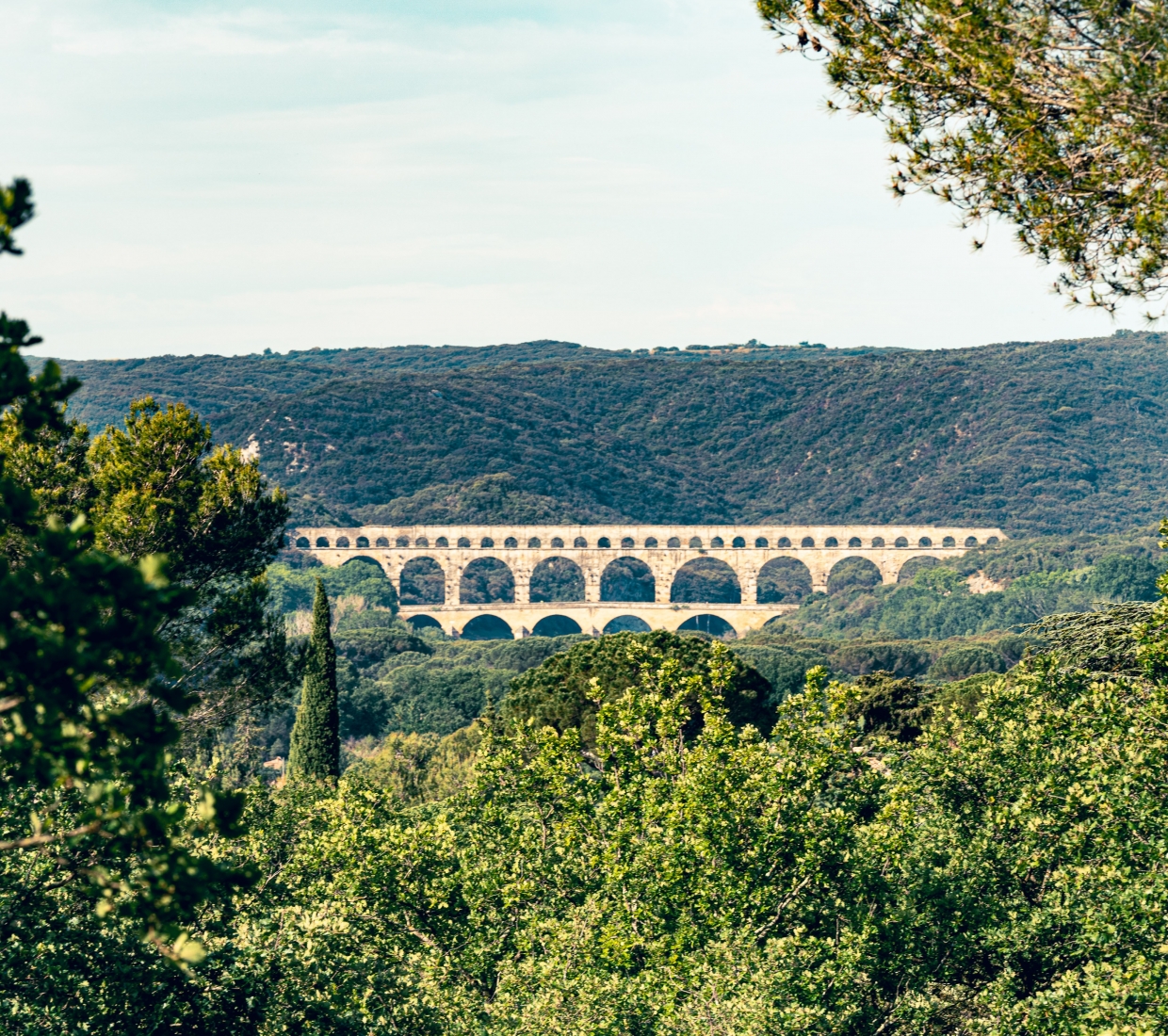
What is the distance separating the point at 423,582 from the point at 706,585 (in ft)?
88.3

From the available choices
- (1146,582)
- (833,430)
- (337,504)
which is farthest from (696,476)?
(1146,582)

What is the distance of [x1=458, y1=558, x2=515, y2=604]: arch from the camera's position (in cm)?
13388

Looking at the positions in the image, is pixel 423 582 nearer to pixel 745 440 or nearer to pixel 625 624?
pixel 625 624

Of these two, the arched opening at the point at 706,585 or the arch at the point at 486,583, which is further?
the arched opening at the point at 706,585

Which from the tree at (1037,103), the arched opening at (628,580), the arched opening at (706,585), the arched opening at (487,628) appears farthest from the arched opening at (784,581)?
the tree at (1037,103)

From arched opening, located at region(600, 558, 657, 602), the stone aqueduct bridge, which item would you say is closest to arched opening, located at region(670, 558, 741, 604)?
the stone aqueduct bridge

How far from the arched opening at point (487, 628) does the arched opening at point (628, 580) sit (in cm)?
1756

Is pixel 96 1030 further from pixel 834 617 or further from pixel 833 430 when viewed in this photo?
pixel 833 430

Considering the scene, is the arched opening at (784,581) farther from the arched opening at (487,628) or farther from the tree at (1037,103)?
the tree at (1037,103)

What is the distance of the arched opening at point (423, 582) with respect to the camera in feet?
426

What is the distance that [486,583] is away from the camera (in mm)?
135125

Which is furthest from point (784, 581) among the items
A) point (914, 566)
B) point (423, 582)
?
point (423, 582)

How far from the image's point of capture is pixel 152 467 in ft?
73.6

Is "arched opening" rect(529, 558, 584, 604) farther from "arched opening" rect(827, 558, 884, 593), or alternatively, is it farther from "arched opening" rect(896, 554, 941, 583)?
"arched opening" rect(896, 554, 941, 583)
